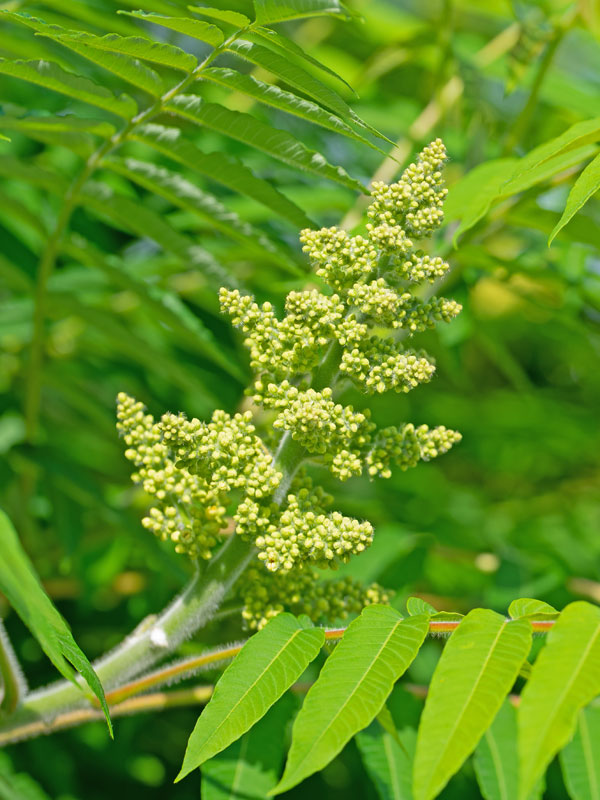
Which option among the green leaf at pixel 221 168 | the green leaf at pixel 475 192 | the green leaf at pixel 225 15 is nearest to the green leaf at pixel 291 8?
the green leaf at pixel 225 15

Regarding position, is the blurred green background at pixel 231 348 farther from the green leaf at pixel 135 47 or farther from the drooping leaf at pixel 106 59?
the green leaf at pixel 135 47

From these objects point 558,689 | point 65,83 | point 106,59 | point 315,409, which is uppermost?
point 106,59

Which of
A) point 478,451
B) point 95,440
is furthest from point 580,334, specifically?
point 95,440

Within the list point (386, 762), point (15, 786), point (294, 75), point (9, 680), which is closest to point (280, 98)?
point (294, 75)

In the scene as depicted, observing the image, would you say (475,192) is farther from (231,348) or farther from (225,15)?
(231,348)

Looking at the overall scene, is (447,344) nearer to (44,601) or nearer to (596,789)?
(596,789)

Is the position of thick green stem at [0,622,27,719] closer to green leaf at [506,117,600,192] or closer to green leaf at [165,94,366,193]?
green leaf at [165,94,366,193]
